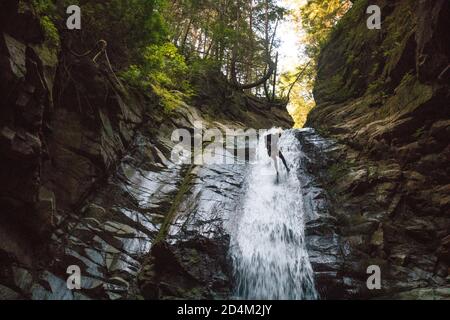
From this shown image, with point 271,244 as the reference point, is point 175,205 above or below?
above

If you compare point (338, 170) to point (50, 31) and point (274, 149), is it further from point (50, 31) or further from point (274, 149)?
point (50, 31)

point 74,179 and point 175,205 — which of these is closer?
point 74,179

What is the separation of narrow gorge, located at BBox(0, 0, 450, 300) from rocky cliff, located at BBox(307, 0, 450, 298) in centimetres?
4

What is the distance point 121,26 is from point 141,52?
1.09 meters

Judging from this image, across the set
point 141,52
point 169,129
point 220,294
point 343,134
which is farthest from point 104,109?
point 343,134

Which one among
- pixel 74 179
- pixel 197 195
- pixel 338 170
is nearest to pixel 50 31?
pixel 74 179

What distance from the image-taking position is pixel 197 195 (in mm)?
11250

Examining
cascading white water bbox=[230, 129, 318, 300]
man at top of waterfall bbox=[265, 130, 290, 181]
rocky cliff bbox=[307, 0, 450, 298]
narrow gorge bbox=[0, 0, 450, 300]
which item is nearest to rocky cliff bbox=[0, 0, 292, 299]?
narrow gorge bbox=[0, 0, 450, 300]

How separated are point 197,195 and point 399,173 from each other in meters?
6.06

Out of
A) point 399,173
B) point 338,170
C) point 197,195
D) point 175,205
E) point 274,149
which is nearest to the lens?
point 399,173

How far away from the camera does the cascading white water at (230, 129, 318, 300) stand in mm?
8836

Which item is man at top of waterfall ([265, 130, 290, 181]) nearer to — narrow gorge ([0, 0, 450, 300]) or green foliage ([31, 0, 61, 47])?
narrow gorge ([0, 0, 450, 300])

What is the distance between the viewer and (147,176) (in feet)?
39.2
